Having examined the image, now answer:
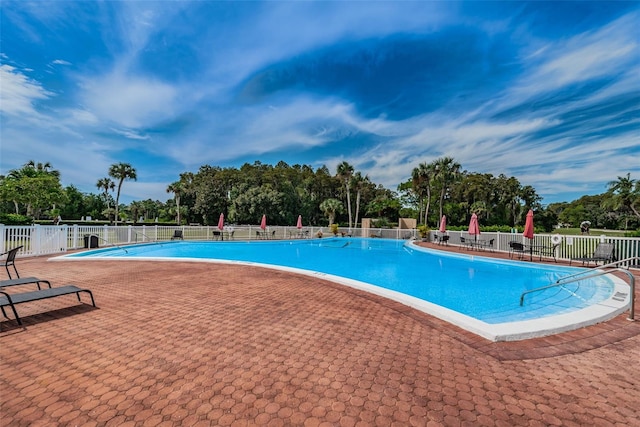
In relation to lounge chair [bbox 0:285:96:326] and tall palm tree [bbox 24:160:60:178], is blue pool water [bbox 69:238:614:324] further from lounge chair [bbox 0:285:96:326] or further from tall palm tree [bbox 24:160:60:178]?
tall palm tree [bbox 24:160:60:178]

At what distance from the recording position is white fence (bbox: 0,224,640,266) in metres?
9.57

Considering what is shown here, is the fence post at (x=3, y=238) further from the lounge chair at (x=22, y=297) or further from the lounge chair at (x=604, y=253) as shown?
the lounge chair at (x=604, y=253)

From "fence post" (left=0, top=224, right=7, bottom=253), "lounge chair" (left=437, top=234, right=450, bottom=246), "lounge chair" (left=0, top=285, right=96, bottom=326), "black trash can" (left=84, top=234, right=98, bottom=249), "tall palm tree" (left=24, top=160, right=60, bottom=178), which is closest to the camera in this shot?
"lounge chair" (left=0, top=285, right=96, bottom=326)

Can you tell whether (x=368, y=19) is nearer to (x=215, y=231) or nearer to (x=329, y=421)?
(x=329, y=421)

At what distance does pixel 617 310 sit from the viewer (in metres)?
4.40

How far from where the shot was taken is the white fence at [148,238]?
957 cm

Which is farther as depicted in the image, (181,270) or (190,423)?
(181,270)

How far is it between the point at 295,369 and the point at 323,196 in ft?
148

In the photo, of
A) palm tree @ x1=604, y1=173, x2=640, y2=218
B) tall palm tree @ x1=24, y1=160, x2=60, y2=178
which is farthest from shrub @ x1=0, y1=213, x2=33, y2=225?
palm tree @ x1=604, y1=173, x2=640, y2=218

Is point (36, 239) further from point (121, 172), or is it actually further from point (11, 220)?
point (121, 172)

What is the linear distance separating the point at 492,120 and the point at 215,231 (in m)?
20.8

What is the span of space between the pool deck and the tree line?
29.4m

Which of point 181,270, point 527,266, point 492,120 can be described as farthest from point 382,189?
point 181,270

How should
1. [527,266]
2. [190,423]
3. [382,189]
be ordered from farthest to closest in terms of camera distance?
[382,189], [527,266], [190,423]
